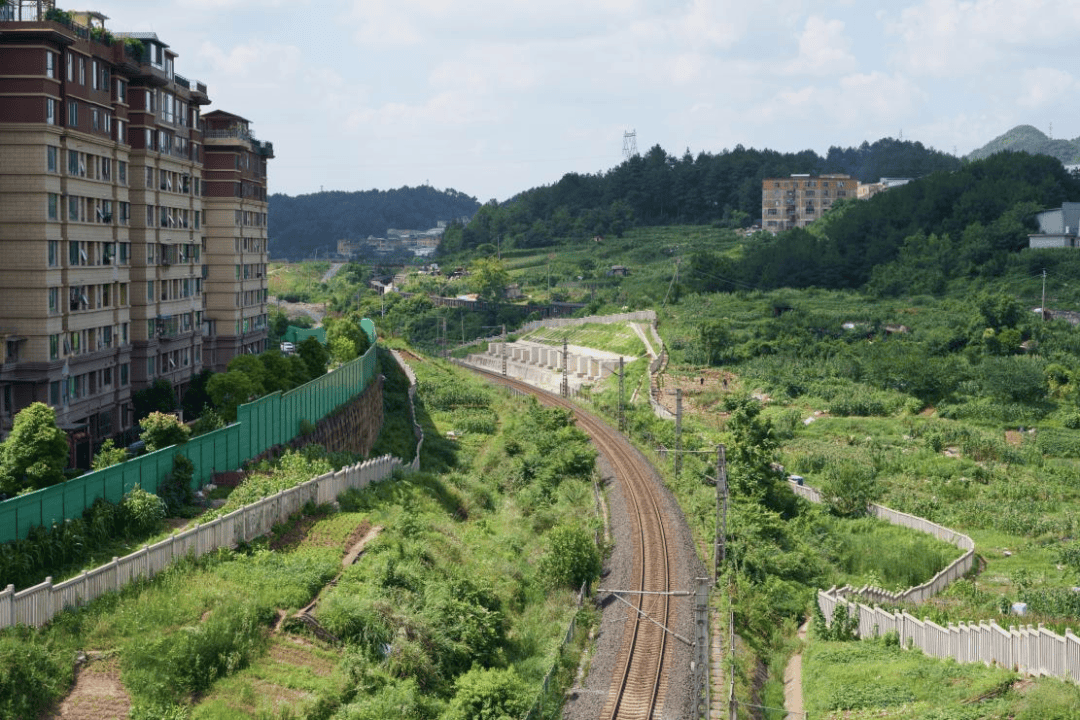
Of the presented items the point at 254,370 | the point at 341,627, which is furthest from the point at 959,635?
the point at 254,370

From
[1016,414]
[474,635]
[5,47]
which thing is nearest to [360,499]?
[474,635]

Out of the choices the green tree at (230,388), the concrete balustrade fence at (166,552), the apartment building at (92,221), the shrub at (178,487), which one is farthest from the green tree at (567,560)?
the apartment building at (92,221)

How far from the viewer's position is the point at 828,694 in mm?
31609

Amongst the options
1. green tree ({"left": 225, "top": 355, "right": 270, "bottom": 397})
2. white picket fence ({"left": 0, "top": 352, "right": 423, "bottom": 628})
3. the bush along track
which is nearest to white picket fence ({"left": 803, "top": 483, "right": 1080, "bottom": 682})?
the bush along track

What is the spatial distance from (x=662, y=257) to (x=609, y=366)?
7613 cm

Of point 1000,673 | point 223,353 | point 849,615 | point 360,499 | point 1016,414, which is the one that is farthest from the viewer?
point 1016,414

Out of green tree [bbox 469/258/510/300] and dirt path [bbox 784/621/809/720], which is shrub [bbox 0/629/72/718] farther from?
green tree [bbox 469/258/510/300]

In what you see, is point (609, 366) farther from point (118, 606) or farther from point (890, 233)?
point (118, 606)

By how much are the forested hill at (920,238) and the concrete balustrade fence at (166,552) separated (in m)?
101

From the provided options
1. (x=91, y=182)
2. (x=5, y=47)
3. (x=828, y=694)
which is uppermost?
(x=5, y=47)

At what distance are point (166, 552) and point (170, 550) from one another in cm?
18

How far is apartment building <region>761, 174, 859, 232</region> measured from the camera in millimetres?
195250

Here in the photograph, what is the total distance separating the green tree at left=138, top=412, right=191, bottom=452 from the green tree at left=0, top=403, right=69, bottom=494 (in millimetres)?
5324

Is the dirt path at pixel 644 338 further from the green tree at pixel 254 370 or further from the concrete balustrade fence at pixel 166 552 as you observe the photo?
the concrete balustrade fence at pixel 166 552
